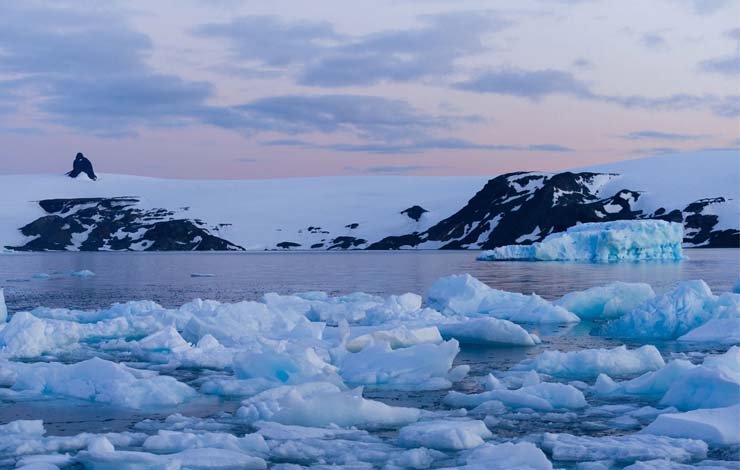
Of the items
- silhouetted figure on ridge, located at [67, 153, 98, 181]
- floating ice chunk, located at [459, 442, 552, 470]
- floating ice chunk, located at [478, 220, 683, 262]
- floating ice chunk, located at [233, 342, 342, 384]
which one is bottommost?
floating ice chunk, located at [459, 442, 552, 470]

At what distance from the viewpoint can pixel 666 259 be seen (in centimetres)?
7294

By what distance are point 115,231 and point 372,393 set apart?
14204cm

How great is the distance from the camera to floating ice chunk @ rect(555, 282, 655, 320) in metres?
23.5

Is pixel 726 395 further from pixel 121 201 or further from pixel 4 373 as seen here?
pixel 121 201

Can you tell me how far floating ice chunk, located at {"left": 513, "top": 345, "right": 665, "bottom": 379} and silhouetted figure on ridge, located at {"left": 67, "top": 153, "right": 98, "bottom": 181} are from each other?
190831 mm

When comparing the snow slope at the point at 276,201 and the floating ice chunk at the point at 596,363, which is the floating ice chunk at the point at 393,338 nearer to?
the floating ice chunk at the point at 596,363

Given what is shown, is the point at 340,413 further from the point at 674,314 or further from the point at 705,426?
the point at 674,314

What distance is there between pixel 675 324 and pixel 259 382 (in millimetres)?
10729

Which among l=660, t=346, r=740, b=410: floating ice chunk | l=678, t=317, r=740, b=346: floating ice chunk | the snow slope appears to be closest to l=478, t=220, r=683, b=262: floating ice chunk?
l=678, t=317, r=740, b=346: floating ice chunk

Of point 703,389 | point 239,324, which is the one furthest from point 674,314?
point 239,324

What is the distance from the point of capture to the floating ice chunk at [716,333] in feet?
57.9

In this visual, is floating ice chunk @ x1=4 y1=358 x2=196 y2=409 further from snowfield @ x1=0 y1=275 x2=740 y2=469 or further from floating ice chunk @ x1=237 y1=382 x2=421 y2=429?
floating ice chunk @ x1=237 y1=382 x2=421 y2=429

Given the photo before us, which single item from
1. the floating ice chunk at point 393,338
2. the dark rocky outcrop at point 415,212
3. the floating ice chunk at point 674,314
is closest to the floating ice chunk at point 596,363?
the floating ice chunk at point 393,338

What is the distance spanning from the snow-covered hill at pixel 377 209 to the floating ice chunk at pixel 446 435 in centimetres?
10642
